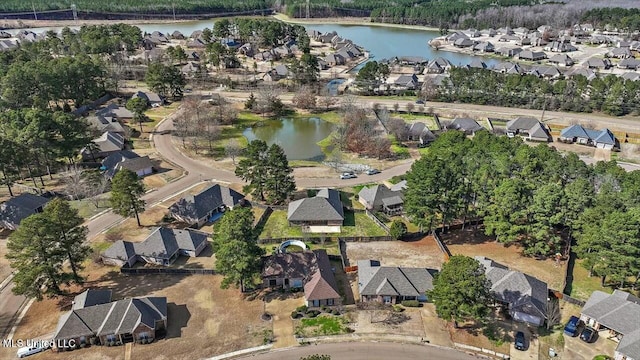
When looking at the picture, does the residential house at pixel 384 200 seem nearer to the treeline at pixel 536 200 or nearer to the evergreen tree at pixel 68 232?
the treeline at pixel 536 200

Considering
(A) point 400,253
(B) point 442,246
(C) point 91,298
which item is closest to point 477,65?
(B) point 442,246

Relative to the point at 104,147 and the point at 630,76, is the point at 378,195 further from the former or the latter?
the point at 630,76

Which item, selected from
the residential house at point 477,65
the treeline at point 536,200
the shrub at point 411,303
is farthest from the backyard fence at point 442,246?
the residential house at point 477,65

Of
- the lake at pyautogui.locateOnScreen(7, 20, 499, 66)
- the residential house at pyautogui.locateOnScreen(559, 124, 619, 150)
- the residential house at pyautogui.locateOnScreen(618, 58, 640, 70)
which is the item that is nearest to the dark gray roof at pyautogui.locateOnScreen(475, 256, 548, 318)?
the residential house at pyautogui.locateOnScreen(559, 124, 619, 150)

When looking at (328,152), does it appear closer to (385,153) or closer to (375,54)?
(385,153)

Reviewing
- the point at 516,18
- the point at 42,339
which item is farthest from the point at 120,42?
the point at 516,18

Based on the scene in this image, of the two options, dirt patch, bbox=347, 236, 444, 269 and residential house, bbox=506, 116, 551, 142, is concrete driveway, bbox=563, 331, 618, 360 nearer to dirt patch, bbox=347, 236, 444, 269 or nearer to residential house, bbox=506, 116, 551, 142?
dirt patch, bbox=347, 236, 444, 269
